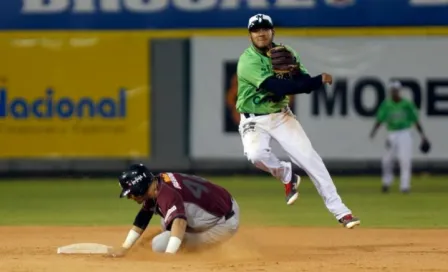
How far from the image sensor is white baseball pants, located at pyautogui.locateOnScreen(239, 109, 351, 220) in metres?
10.6

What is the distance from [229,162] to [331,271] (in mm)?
12558

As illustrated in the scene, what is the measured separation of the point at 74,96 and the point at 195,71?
Answer: 2255mm

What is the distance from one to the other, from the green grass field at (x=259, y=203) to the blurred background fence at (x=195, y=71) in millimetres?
720

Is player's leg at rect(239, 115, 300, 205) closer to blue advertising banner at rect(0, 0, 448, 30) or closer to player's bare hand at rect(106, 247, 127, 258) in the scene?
player's bare hand at rect(106, 247, 127, 258)

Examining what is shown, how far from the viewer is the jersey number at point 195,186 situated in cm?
980

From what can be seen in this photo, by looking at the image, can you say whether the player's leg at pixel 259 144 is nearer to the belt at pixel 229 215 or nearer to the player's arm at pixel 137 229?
the belt at pixel 229 215

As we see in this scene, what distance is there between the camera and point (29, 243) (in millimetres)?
11352

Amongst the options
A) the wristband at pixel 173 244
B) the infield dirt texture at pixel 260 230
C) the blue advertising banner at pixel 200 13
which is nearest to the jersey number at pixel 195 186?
the infield dirt texture at pixel 260 230

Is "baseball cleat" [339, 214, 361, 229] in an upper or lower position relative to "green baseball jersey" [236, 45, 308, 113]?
lower

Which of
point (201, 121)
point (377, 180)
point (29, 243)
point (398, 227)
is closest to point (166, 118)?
point (201, 121)

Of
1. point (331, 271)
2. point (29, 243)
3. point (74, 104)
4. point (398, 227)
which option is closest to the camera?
point (331, 271)

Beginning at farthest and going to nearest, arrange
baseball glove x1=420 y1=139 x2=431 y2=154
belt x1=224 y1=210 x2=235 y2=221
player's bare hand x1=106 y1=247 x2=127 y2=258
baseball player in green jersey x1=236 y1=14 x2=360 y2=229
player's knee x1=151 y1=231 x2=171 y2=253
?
baseball glove x1=420 y1=139 x2=431 y2=154
baseball player in green jersey x1=236 y1=14 x2=360 y2=229
belt x1=224 y1=210 x2=235 y2=221
player's knee x1=151 y1=231 x2=171 y2=253
player's bare hand x1=106 y1=247 x2=127 y2=258

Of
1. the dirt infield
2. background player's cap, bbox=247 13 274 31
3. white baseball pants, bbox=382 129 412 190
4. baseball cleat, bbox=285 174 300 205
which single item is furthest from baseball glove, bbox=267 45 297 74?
white baseball pants, bbox=382 129 412 190

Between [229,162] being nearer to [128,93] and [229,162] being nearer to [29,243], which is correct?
[128,93]
